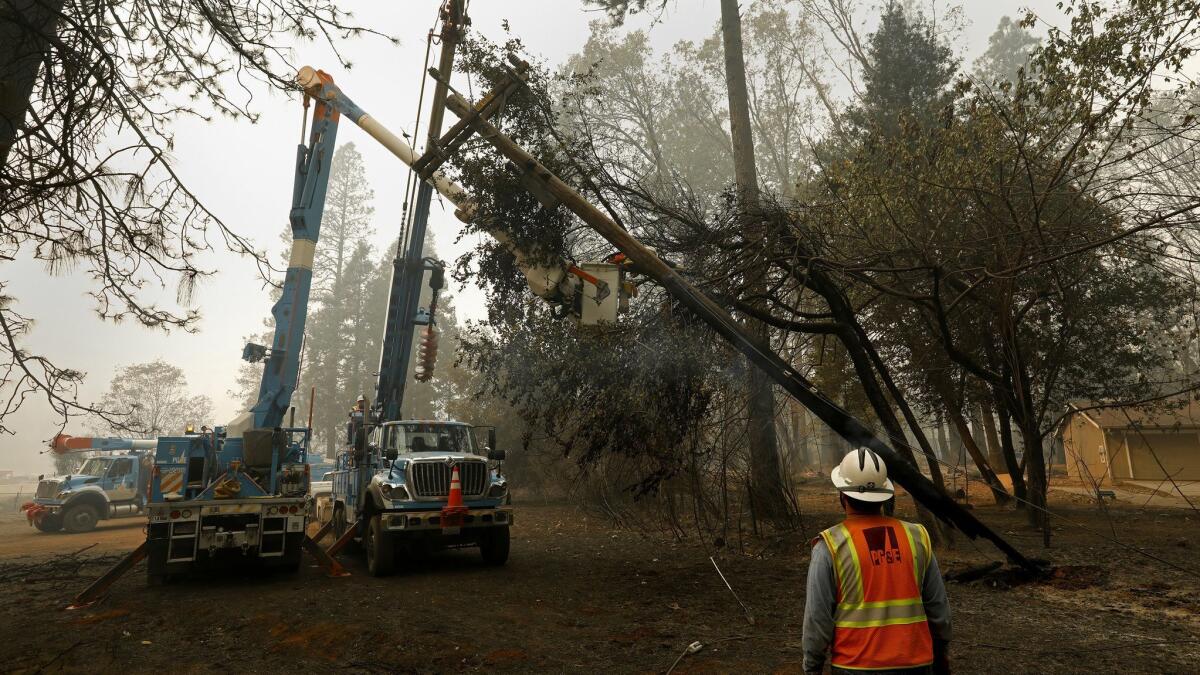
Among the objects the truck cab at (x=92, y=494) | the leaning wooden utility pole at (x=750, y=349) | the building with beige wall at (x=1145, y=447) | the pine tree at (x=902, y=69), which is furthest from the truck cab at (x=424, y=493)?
the building with beige wall at (x=1145, y=447)

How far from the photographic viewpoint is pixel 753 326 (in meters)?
11.1

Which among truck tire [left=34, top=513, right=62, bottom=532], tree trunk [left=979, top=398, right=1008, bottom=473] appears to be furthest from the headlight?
truck tire [left=34, top=513, right=62, bottom=532]

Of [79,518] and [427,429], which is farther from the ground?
[427,429]

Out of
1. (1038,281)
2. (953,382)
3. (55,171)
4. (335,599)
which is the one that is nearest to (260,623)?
(335,599)

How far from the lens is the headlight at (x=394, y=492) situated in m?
10.2

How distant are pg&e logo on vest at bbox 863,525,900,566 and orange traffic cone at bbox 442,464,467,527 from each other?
8014mm

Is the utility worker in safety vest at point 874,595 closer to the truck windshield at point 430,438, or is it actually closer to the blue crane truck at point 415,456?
the blue crane truck at point 415,456

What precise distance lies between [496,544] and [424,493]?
150 cm

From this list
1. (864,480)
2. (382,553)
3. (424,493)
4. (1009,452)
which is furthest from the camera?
(1009,452)

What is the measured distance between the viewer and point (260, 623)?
7.37 metres

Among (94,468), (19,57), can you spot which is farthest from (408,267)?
(94,468)

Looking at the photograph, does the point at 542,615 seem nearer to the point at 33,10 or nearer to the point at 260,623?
the point at 260,623

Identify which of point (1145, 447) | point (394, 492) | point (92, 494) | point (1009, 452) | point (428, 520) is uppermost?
point (1145, 447)

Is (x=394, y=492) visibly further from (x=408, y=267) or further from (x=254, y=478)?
(x=408, y=267)
